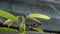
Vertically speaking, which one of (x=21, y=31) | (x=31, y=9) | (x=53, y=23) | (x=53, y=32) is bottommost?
(x=21, y=31)

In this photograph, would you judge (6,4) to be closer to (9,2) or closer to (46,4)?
(9,2)

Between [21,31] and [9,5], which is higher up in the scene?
[9,5]

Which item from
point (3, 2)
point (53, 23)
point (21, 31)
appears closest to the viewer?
point (21, 31)

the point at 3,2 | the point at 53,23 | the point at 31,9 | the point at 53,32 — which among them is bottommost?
the point at 53,32

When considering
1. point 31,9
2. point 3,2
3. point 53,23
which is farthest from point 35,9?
point 3,2

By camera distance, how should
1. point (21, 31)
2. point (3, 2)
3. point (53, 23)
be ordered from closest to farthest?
point (21, 31)
point (53, 23)
point (3, 2)

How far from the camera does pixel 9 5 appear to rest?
5.79 ft

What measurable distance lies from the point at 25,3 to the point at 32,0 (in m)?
0.13

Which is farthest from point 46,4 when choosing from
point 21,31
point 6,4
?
point 21,31

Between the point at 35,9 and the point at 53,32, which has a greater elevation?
the point at 35,9

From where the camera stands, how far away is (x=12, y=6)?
176cm

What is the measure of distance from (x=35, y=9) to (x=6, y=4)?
0.42m

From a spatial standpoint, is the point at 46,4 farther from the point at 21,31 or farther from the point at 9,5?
the point at 21,31

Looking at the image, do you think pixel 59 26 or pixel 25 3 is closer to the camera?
pixel 59 26
